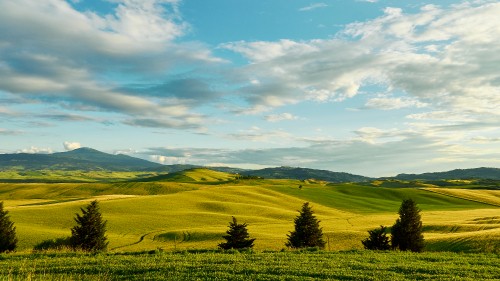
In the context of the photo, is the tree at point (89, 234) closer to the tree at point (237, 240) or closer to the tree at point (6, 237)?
the tree at point (6, 237)

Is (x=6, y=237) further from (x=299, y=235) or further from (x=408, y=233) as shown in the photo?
(x=408, y=233)

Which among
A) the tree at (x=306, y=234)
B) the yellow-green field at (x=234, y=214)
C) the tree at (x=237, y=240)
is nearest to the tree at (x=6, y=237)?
the yellow-green field at (x=234, y=214)

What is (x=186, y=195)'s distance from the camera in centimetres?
11038

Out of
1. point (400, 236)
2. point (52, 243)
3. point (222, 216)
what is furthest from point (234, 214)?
point (400, 236)

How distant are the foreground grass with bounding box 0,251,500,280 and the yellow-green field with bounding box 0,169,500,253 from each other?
16.9 metres

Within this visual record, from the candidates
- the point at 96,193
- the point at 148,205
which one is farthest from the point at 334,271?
the point at 96,193

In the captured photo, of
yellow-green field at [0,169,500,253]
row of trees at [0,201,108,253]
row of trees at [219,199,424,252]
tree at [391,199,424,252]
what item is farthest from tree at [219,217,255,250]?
tree at [391,199,424,252]

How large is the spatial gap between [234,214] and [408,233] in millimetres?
54523

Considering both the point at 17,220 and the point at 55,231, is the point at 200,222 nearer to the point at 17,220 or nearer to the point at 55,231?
the point at 55,231

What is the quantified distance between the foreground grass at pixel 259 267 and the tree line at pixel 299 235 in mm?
11232

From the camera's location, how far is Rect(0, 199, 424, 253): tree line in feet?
124

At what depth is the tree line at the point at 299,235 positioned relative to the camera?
37.7 meters

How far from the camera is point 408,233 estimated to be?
38.2 meters

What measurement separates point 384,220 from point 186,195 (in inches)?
2127
